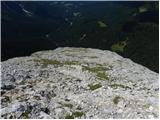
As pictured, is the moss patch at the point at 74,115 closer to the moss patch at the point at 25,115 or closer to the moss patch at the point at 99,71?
the moss patch at the point at 25,115

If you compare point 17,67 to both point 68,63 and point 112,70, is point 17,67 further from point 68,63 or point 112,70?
point 112,70

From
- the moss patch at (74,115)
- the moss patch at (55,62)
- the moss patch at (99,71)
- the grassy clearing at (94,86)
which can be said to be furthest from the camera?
the moss patch at (55,62)

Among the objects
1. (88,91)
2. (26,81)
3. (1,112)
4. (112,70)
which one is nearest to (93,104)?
(88,91)

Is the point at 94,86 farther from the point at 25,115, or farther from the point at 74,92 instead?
the point at 25,115

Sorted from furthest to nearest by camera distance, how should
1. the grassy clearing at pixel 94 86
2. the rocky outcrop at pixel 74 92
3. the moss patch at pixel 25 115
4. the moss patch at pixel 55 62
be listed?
the moss patch at pixel 55 62
the grassy clearing at pixel 94 86
the rocky outcrop at pixel 74 92
the moss patch at pixel 25 115

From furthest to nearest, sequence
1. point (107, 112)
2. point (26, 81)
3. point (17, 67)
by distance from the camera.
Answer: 1. point (17, 67)
2. point (26, 81)
3. point (107, 112)

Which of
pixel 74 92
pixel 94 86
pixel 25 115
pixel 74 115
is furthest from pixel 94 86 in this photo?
pixel 25 115

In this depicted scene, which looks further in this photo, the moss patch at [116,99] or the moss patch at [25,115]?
the moss patch at [116,99]

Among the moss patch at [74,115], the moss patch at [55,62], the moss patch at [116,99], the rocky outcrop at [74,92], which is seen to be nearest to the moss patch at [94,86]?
the rocky outcrop at [74,92]

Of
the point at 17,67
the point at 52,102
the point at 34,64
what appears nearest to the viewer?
the point at 52,102
